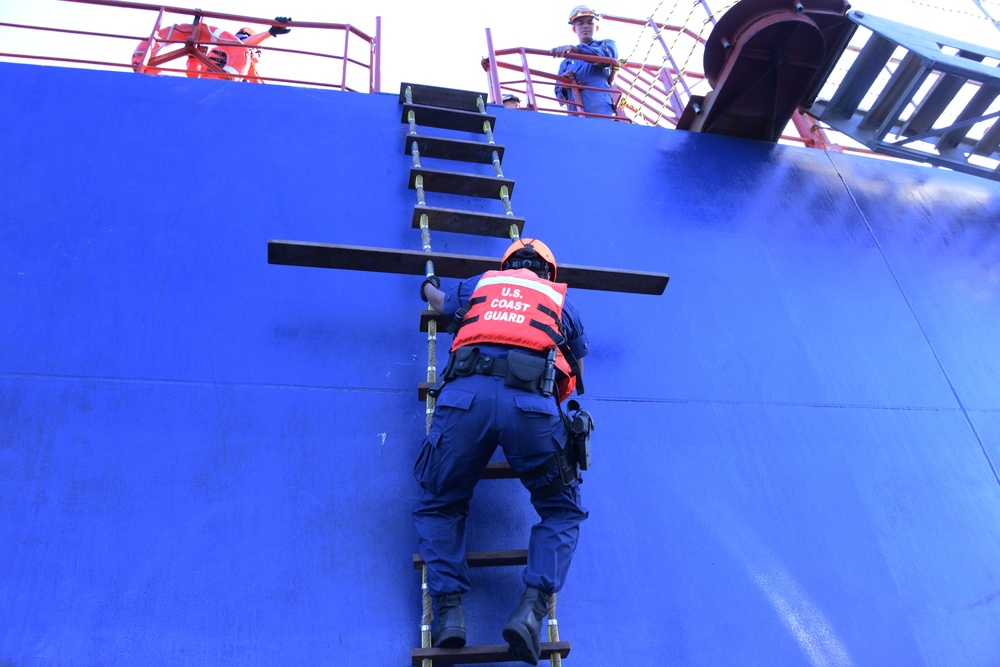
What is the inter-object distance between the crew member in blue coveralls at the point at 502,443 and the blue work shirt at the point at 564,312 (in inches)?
8.9

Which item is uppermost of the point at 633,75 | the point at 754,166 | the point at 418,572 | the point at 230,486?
the point at 633,75

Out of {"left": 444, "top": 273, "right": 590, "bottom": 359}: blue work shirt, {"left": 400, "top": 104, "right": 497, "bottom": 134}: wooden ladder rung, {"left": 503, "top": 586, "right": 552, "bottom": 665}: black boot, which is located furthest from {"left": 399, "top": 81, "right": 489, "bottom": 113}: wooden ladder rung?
{"left": 503, "top": 586, "right": 552, "bottom": 665}: black boot

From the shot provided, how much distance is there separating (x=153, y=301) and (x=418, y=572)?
85.1 inches

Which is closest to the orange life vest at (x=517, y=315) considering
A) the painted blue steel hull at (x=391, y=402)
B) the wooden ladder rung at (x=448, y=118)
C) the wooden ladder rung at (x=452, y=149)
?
the painted blue steel hull at (x=391, y=402)

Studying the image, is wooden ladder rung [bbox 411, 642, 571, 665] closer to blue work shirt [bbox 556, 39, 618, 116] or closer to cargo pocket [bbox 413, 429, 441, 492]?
cargo pocket [bbox 413, 429, 441, 492]

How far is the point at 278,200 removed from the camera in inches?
210

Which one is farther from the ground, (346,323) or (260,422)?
(346,323)

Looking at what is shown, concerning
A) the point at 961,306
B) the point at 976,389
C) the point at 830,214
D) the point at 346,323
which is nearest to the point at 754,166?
the point at 830,214

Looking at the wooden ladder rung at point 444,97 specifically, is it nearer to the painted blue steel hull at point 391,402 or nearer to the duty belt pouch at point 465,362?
the painted blue steel hull at point 391,402

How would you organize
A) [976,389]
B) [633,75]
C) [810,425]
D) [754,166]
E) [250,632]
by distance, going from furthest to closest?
[633,75] < [754,166] < [976,389] < [810,425] < [250,632]

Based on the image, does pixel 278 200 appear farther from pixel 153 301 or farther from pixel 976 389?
pixel 976 389

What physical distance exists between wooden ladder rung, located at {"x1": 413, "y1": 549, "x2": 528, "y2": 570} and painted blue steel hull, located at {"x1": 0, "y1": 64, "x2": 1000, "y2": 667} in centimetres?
16

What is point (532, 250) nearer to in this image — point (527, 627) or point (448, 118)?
point (527, 627)

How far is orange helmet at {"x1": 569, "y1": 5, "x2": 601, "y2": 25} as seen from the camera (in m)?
9.27
